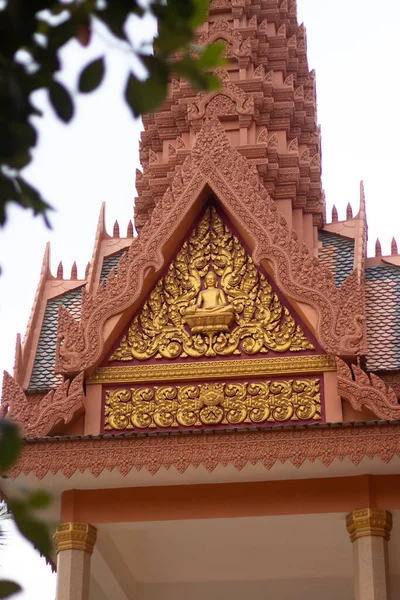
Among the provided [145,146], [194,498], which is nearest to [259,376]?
[194,498]

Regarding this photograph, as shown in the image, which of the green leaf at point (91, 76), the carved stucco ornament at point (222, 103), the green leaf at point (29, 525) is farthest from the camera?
the carved stucco ornament at point (222, 103)

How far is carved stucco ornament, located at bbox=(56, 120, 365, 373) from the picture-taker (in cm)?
1205

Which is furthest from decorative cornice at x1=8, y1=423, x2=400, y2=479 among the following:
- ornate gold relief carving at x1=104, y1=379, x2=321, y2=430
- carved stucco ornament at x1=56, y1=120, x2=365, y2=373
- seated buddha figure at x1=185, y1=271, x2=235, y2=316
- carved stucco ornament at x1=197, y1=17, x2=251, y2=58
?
carved stucco ornament at x1=197, y1=17, x2=251, y2=58

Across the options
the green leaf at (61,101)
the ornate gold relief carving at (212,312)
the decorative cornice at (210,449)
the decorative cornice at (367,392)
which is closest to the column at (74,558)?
the decorative cornice at (210,449)

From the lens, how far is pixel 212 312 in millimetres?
12227

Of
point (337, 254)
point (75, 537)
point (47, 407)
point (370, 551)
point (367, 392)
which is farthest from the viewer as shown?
point (337, 254)

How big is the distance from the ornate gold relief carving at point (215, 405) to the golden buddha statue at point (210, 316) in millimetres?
492

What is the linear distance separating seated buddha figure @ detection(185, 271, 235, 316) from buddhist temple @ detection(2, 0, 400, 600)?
0.06ft

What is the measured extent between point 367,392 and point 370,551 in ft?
4.93

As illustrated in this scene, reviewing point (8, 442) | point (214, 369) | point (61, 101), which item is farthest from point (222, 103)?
point (8, 442)

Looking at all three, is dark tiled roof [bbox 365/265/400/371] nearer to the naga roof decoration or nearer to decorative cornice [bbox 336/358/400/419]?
the naga roof decoration

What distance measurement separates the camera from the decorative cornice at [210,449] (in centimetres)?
1121

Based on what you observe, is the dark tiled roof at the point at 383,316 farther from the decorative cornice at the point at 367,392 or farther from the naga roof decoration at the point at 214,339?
the decorative cornice at the point at 367,392

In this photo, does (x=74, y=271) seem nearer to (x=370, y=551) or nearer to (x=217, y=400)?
(x=217, y=400)
